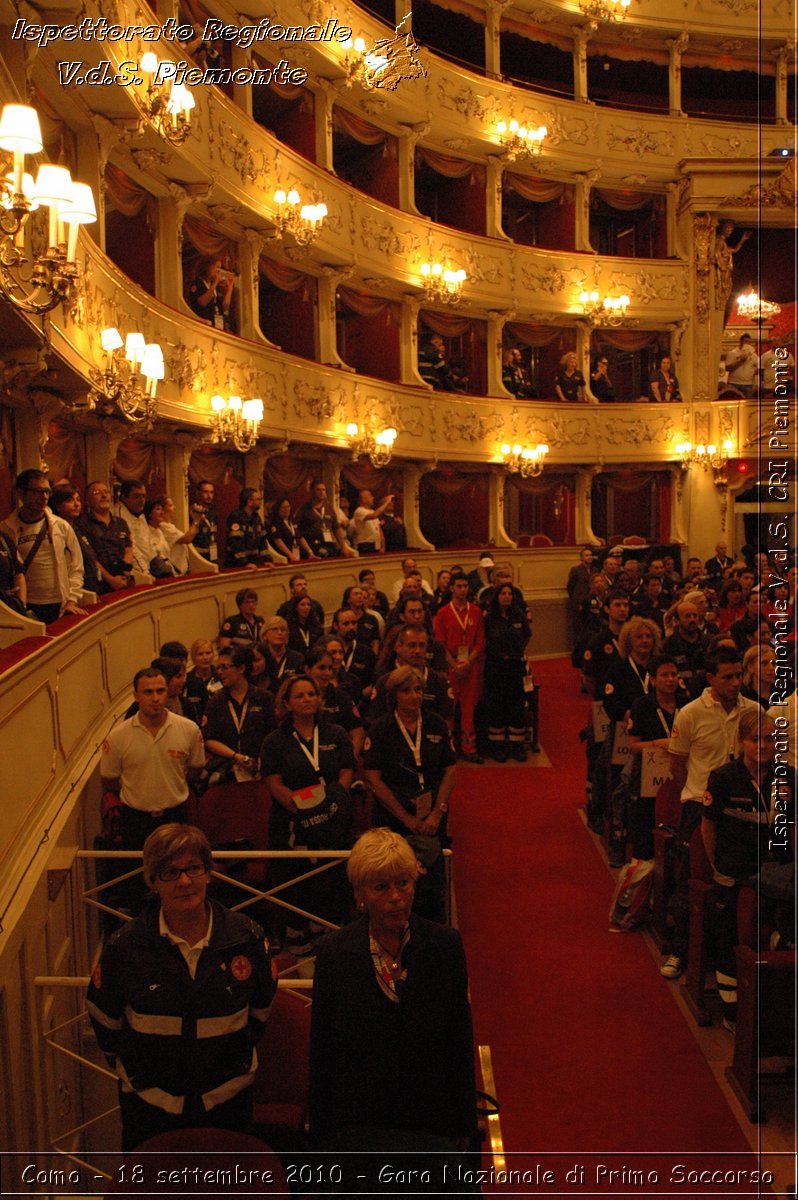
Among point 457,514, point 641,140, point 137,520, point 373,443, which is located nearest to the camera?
point 137,520

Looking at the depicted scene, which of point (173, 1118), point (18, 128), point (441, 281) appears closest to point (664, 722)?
point (173, 1118)

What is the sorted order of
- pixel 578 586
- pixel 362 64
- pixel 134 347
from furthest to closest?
pixel 578 586 → pixel 362 64 → pixel 134 347

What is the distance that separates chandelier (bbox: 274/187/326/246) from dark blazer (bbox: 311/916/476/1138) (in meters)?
12.7

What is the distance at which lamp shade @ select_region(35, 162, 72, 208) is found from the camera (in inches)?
183

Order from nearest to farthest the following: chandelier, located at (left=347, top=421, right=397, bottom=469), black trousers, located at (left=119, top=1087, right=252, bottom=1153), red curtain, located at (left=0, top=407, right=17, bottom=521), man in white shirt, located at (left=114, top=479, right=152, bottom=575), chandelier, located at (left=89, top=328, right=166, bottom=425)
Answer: black trousers, located at (left=119, top=1087, right=252, bottom=1153)
chandelier, located at (left=89, top=328, right=166, bottom=425)
red curtain, located at (left=0, top=407, right=17, bottom=521)
man in white shirt, located at (left=114, top=479, right=152, bottom=575)
chandelier, located at (left=347, top=421, right=397, bottom=469)

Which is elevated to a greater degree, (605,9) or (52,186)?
(605,9)

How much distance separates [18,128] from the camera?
414 centimetres

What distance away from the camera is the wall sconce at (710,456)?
20.9 meters

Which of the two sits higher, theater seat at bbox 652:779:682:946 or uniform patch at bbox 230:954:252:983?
uniform patch at bbox 230:954:252:983

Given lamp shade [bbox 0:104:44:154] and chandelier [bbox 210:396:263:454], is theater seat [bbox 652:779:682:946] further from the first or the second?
chandelier [bbox 210:396:263:454]

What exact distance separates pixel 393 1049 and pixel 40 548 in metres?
4.52

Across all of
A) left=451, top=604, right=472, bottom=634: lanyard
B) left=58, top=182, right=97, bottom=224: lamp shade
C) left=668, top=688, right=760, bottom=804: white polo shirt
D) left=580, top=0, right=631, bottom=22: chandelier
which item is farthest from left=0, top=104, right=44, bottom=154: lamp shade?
left=580, top=0, right=631, bottom=22: chandelier

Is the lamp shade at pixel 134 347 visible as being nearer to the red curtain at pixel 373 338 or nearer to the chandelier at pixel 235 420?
the chandelier at pixel 235 420

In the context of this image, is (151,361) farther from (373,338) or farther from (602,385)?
(602,385)
